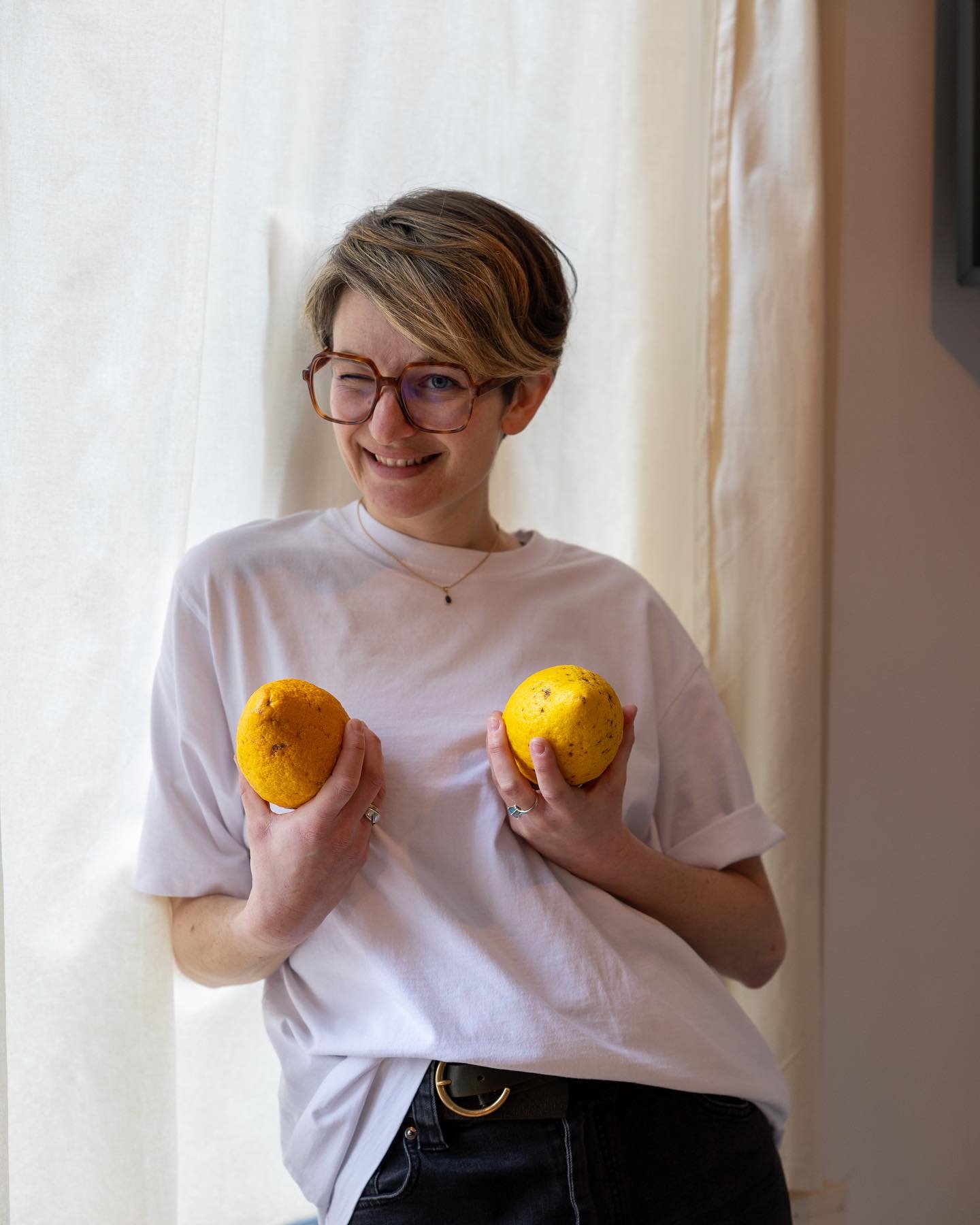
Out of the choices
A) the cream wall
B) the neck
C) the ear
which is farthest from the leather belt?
the cream wall

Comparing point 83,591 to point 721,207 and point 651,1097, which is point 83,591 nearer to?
point 651,1097

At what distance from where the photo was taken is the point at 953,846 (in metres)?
1.75

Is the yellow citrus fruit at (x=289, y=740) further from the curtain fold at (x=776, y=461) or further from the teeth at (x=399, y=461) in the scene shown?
the curtain fold at (x=776, y=461)

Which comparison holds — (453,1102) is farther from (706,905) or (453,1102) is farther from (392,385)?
(392,385)

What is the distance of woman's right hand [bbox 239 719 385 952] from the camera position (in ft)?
2.93

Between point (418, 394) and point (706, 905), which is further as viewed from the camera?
point (706, 905)

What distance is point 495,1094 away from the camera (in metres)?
0.98

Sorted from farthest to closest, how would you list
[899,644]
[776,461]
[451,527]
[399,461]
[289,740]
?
[899,644], [776,461], [451,527], [399,461], [289,740]

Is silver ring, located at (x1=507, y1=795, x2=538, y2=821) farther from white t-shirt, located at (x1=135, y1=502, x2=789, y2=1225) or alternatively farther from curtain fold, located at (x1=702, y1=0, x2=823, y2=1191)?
curtain fold, located at (x1=702, y1=0, x2=823, y2=1191)

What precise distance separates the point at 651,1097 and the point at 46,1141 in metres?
0.56

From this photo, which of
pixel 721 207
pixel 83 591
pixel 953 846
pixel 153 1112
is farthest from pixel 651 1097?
pixel 721 207

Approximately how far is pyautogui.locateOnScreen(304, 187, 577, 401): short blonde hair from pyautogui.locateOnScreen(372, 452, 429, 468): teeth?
3.7 inches

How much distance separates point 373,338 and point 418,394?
0.22ft

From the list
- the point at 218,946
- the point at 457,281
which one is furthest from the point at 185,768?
the point at 457,281
